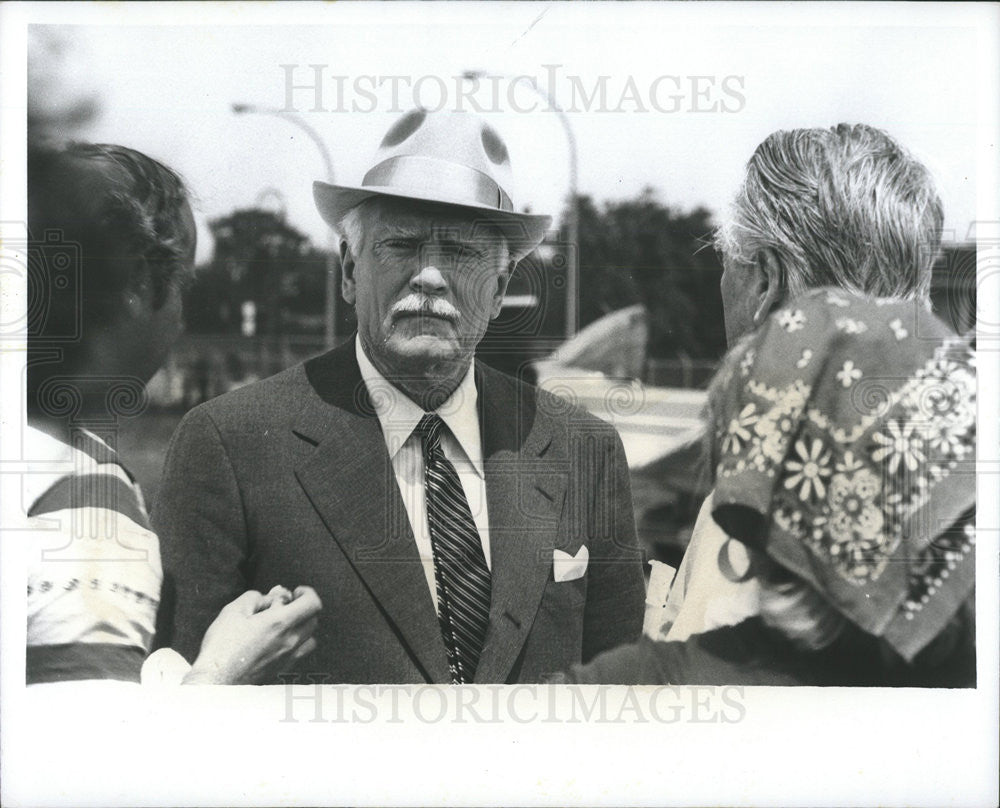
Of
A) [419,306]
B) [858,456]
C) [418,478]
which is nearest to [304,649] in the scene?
[418,478]

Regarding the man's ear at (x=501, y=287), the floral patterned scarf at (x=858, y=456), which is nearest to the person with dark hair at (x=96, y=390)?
the man's ear at (x=501, y=287)

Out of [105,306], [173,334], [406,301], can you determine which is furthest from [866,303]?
[105,306]

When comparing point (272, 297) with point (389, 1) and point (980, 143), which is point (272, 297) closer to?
point (389, 1)

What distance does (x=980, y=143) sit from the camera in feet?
12.7

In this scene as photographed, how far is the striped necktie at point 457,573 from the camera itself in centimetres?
372

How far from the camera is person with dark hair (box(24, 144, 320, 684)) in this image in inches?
148

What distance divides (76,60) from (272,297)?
1.14m

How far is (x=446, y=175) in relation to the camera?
3.69 m

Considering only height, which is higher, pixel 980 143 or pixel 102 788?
pixel 980 143
